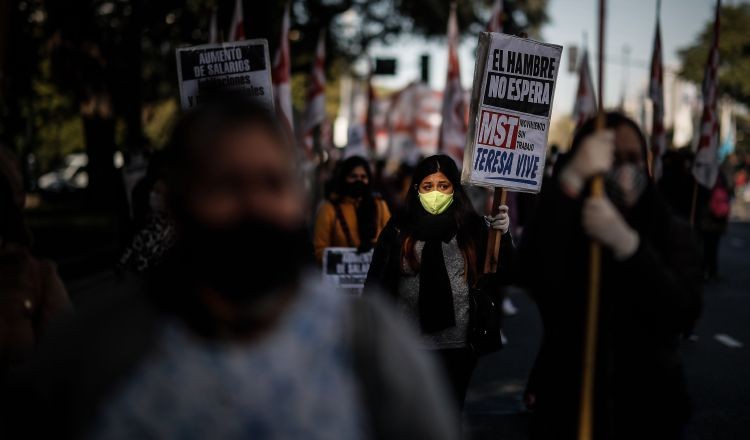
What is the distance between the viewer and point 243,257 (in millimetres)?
1776

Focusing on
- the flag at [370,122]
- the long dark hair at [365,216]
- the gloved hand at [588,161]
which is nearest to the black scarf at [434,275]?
the gloved hand at [588,161]

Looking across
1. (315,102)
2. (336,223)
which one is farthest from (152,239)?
(315,102)

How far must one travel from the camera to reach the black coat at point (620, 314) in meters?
2.99

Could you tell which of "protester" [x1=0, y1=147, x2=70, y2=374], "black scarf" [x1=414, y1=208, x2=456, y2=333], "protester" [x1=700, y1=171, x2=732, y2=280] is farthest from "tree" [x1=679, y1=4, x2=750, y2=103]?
"protester" [x1=0, y1=147, x2=70, y2=374]

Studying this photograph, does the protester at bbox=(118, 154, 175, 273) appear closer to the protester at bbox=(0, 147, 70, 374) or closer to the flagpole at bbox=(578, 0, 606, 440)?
the protester at bbox=(0, 147, 70, 374)

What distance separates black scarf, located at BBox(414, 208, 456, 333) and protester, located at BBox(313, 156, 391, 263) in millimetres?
2149

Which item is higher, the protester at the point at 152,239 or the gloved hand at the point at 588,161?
the gloved hand at the point at 588,161

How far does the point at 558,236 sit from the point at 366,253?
13.9ft


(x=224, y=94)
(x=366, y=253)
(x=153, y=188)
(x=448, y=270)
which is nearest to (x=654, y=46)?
(x=366, y=253)

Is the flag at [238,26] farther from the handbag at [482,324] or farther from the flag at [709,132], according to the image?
the handbag at [482,324]

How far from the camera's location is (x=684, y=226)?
124 inches

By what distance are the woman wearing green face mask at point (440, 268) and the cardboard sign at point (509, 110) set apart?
62 cm

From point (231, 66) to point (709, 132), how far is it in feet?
18.2

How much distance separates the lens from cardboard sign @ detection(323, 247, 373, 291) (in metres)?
7.20
